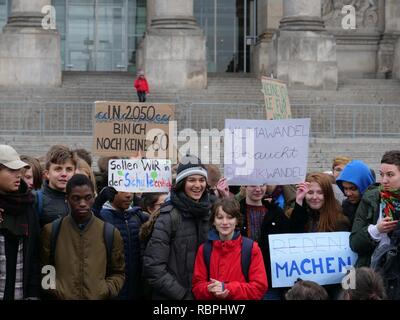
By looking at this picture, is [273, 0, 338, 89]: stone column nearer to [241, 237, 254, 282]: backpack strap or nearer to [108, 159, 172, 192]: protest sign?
[108, 159, 172, 192]: protest sign

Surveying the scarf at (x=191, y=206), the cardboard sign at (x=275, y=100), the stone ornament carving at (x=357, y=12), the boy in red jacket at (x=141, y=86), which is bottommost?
the scarf at (x=191, y=206)

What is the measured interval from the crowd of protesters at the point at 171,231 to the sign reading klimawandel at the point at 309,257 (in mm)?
130

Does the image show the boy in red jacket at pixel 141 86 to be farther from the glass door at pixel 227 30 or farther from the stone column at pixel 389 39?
the stone column at pixel 389 39

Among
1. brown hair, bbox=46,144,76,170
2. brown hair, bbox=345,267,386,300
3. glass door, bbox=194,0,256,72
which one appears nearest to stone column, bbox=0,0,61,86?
glass door, bbox=194,0,256,72

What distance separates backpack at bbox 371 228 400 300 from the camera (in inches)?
321

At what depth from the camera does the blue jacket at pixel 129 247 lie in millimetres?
9055

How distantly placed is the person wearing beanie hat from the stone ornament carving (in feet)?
79.1

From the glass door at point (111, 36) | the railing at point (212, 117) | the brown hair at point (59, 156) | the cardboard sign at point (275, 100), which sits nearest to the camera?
the brown hair at point (59, 156)

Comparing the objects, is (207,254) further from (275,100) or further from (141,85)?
(141,85)

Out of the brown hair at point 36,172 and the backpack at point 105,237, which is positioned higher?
the brown hair at point 36,172

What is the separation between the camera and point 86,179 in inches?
331

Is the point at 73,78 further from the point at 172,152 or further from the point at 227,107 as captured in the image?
the point at 172,152

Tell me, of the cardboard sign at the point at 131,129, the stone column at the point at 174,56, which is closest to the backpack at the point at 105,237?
the cardboard sign at the point at 131,129

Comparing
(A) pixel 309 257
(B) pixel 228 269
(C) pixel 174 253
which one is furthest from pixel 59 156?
(A) pixel 309 257
